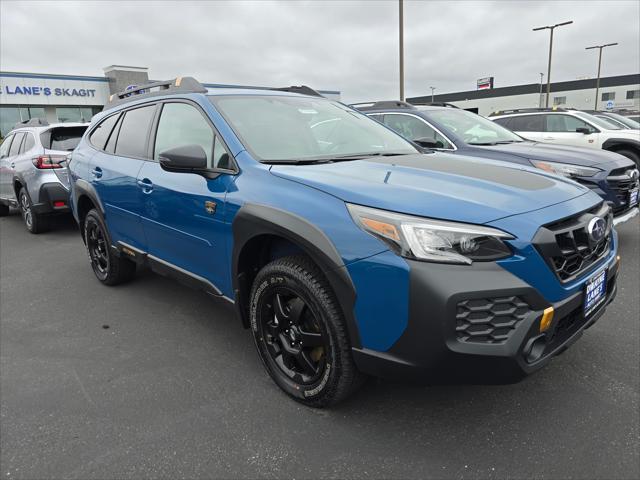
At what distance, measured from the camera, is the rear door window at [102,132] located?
423 cm

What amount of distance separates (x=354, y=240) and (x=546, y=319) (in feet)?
2.77

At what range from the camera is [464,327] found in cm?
181

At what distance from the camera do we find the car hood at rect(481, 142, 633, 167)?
16.3 feet

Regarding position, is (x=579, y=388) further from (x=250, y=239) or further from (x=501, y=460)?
(x=250, y=239)

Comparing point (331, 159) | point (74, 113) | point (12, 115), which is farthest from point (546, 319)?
point (74, 113)

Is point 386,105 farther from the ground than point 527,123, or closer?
farther from the ground

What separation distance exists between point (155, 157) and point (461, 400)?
261 cm

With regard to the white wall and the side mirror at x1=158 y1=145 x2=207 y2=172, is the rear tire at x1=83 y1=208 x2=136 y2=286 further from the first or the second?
the white wall

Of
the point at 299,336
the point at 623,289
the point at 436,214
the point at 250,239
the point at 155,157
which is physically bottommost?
the point at 623,289

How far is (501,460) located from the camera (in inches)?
80.8

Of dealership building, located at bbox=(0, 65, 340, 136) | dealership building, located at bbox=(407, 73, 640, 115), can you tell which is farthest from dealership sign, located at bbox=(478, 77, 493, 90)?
dealership building, located at bbox=(0, 65, 340, 136)

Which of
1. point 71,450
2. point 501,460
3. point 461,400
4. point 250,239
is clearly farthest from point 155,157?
point 501,460

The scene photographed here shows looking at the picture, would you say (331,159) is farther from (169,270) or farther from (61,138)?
(61,138)

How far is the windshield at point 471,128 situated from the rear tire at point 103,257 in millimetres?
4090
